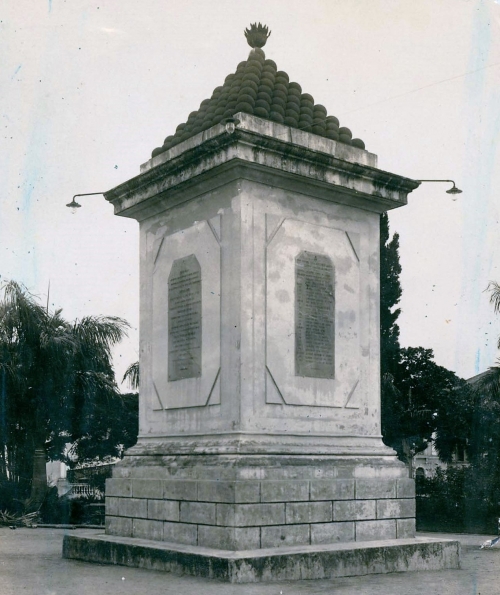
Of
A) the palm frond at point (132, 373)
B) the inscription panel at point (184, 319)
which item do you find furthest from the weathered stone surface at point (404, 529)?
the palm frond at point (132, 373)

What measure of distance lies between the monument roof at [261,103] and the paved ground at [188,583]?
5240mm

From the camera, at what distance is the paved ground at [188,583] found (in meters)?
8.62

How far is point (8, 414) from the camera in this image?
23703 mm

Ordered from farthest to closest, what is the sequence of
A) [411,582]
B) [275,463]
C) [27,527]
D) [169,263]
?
1. [27,527]
2. [169,263]
3. [275,463]
4. [411,582]

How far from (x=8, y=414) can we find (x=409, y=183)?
48.9 feet

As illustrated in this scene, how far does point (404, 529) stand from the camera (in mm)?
11070

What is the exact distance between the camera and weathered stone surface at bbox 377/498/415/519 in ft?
35.8

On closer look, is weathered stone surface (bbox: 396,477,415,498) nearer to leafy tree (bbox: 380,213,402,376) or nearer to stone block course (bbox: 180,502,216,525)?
stone block course (bbox: 180,502,216,525)

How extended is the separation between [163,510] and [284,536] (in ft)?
5.02

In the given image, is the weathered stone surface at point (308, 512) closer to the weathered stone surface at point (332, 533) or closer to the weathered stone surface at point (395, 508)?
the weathered stone surface at point (332, 533)

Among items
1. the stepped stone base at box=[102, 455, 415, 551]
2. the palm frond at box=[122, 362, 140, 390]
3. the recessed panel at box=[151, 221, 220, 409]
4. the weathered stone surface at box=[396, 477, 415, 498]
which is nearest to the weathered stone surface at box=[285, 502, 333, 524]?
the stepped stone base at box=[102, 455, 415, 551]

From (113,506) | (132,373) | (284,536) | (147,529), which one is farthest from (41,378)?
(284,536)

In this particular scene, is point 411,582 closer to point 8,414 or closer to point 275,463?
point 275,463

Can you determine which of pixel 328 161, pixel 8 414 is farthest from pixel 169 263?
pixel 8 414
